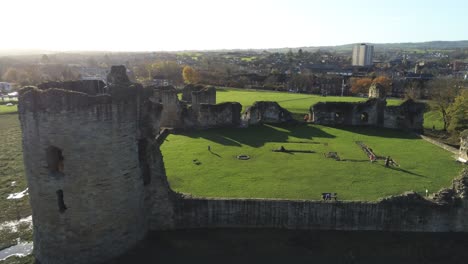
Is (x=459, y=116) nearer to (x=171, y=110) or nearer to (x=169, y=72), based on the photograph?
(x=171, y=110)

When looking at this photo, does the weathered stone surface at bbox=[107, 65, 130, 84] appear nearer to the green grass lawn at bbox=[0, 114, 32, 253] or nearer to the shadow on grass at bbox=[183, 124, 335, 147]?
the green grass lawn at bbox=[0, 114, 32, 253]

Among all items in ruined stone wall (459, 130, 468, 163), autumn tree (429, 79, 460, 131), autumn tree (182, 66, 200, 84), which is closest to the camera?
ruined stone wall (459, 130, 468, 163)

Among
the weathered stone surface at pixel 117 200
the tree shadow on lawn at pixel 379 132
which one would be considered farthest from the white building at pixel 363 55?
the weathered stone surface at pixel 117 200

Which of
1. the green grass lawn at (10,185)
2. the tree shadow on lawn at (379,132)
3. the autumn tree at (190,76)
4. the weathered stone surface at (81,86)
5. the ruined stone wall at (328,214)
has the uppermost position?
the weathered stone surface at (81,86)

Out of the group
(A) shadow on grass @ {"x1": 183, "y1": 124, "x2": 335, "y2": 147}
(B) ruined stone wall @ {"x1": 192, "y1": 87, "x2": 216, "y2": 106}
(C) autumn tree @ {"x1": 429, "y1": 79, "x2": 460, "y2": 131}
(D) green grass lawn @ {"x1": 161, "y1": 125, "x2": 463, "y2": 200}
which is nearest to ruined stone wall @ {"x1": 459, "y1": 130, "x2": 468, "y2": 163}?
(D) green grass lawn @ {"x1": 161, "y1": 125, "x2": 463, "y2": 200}

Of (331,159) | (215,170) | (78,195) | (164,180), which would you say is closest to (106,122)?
(78,195)

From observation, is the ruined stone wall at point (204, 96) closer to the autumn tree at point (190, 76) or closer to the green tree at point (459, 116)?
the green tree at point (459, 116)
